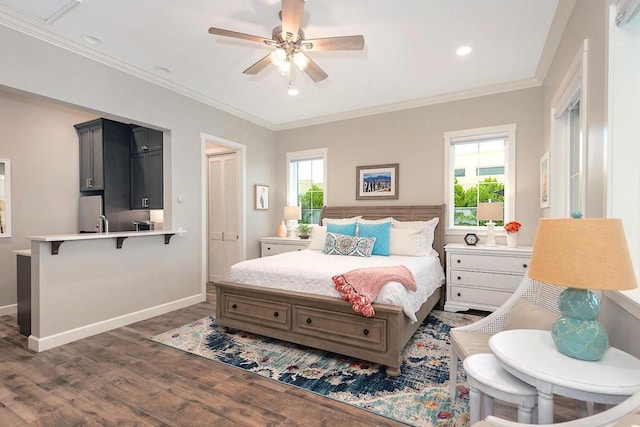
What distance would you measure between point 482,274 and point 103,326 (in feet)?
14.0

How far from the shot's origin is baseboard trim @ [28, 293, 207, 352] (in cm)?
284

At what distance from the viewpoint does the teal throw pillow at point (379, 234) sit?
12.6 ft

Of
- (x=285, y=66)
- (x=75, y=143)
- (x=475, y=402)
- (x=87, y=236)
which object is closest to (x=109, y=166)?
(x=75, y=143)

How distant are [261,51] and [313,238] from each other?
2.38m

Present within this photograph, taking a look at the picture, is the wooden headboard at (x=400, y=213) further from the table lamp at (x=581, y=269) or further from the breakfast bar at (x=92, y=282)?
the table lamp at (x=581, y=269)

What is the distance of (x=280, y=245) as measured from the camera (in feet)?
16.7

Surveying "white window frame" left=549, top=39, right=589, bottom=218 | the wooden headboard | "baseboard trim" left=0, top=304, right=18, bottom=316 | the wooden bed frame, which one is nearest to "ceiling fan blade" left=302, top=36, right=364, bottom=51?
"white window frame" left=549, top=39, right=589, bottom=218

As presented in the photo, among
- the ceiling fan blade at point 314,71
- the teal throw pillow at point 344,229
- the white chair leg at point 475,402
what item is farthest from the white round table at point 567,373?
the teal throw pillow at point 344,229

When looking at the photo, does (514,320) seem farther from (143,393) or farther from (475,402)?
(143,393)

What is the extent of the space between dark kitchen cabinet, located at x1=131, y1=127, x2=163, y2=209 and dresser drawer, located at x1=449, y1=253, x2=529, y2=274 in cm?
394

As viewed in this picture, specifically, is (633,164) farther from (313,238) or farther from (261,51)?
(313,238)

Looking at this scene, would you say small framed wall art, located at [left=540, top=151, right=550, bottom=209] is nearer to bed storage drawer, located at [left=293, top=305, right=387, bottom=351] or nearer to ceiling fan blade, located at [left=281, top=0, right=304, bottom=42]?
bed storage drawer, located at [left=293, top=305, right=387, bottom=351]

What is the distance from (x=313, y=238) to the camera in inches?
172

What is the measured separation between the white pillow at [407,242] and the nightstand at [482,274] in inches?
14.4
